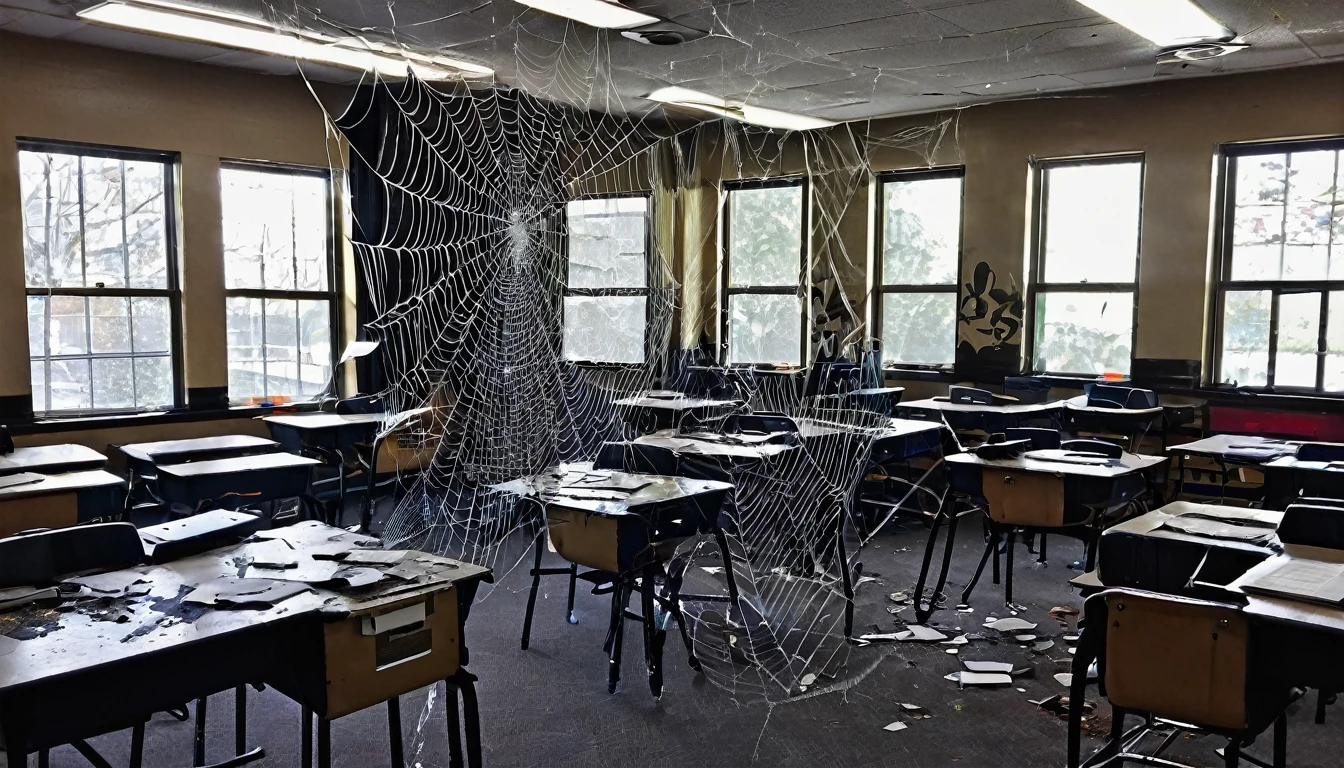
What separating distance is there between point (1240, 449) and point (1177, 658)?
353 cm

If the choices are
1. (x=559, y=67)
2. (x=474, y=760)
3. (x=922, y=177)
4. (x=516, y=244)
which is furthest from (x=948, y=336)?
(x=474, y=760)

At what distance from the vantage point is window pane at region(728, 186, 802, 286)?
26.7 ft

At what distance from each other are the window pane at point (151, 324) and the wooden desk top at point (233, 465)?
7.38 feet

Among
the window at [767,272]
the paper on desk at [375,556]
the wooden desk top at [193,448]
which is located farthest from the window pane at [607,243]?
the window at [767,272]

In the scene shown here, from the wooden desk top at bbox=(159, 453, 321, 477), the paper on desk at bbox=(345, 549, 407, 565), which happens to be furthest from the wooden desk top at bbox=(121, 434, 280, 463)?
the paper on desk at bbox=(345, 549, 407, 565)

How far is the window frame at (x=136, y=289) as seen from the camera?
6574 millimetres

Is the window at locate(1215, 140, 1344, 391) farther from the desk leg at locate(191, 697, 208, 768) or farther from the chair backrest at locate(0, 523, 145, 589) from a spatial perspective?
the chair backrest at locate(0, 523, 145, 589)

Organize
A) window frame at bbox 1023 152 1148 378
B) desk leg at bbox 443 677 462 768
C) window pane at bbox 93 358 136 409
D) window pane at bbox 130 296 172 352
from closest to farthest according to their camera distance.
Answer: desk leg at bbox 443 677 462 768 < window pane at bbox 93 358 136 409 < window pane at bbox 130 296 172 352 < window frame at bbox 1023 152 1148 378

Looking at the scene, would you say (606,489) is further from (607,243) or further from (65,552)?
(65,552)

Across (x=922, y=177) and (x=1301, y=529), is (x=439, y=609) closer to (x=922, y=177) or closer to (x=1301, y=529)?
(x=1301, y=529)

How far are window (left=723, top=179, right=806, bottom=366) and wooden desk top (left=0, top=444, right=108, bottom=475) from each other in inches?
187

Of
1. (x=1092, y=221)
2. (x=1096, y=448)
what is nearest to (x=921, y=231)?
(x=1092, y=221)

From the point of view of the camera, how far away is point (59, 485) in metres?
4.36

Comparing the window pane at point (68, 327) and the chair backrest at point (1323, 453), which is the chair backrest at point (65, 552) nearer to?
the window pane at point (68, 327)
